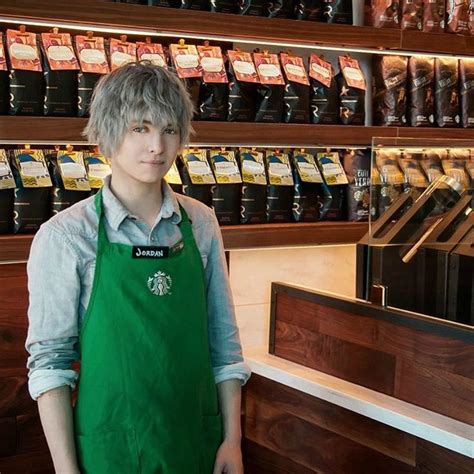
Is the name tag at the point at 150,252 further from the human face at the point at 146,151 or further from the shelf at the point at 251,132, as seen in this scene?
the shelf at the point at 251,132

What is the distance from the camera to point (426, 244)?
2686 mm

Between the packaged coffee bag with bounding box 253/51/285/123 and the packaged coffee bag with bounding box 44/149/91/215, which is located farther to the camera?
the packaged coffee bag with bounding box 253/51/285/123

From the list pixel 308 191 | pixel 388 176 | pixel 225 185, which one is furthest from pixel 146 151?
pixel 308 191

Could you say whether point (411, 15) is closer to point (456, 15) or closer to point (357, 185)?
point (456, 15)

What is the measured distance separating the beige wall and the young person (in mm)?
1639

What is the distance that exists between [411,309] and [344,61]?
1.37m

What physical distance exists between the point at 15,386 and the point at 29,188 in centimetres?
65

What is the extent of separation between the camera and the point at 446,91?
12.9 ft

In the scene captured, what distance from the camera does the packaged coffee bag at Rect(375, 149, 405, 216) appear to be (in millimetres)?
2715

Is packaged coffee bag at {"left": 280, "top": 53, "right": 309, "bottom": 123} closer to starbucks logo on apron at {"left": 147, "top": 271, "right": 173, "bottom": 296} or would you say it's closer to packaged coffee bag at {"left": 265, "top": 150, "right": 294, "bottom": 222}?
packaged coffee bag at {"left": 265, "top": 150, "right": 294, "bottom": 222}

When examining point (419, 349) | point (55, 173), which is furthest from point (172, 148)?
point (55, 173)

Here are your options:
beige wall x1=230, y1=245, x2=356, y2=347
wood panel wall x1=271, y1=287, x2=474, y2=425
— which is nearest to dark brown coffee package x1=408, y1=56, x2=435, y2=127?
beige wall x1=230, y1=245, x2=356, y2=347

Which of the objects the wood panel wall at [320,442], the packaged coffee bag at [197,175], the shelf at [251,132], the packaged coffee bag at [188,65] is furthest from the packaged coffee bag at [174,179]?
the wood panel wall at [320,442]

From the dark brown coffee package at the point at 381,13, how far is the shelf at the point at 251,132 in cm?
41
